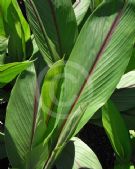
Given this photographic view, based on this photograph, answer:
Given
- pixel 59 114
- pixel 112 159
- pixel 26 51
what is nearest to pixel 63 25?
pixel 26 51

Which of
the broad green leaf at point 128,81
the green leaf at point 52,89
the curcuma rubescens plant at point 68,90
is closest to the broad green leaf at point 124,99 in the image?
the broad green leaf at point 128,81

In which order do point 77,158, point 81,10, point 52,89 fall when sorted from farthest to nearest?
point 81,10 < point 77,158 < point 52,89

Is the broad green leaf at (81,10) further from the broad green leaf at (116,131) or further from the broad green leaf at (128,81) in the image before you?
the broad green leaf at (116,131)

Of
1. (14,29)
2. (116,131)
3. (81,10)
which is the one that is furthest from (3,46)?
(116,131)

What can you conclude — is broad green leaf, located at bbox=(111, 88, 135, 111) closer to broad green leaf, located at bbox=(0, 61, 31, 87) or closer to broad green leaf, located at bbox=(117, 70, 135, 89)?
broad green leaf, located at bbox=(117, 70, 135, 89)

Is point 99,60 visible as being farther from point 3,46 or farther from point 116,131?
point 3,46

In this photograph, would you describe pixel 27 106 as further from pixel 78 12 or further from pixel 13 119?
pixel 78 12
